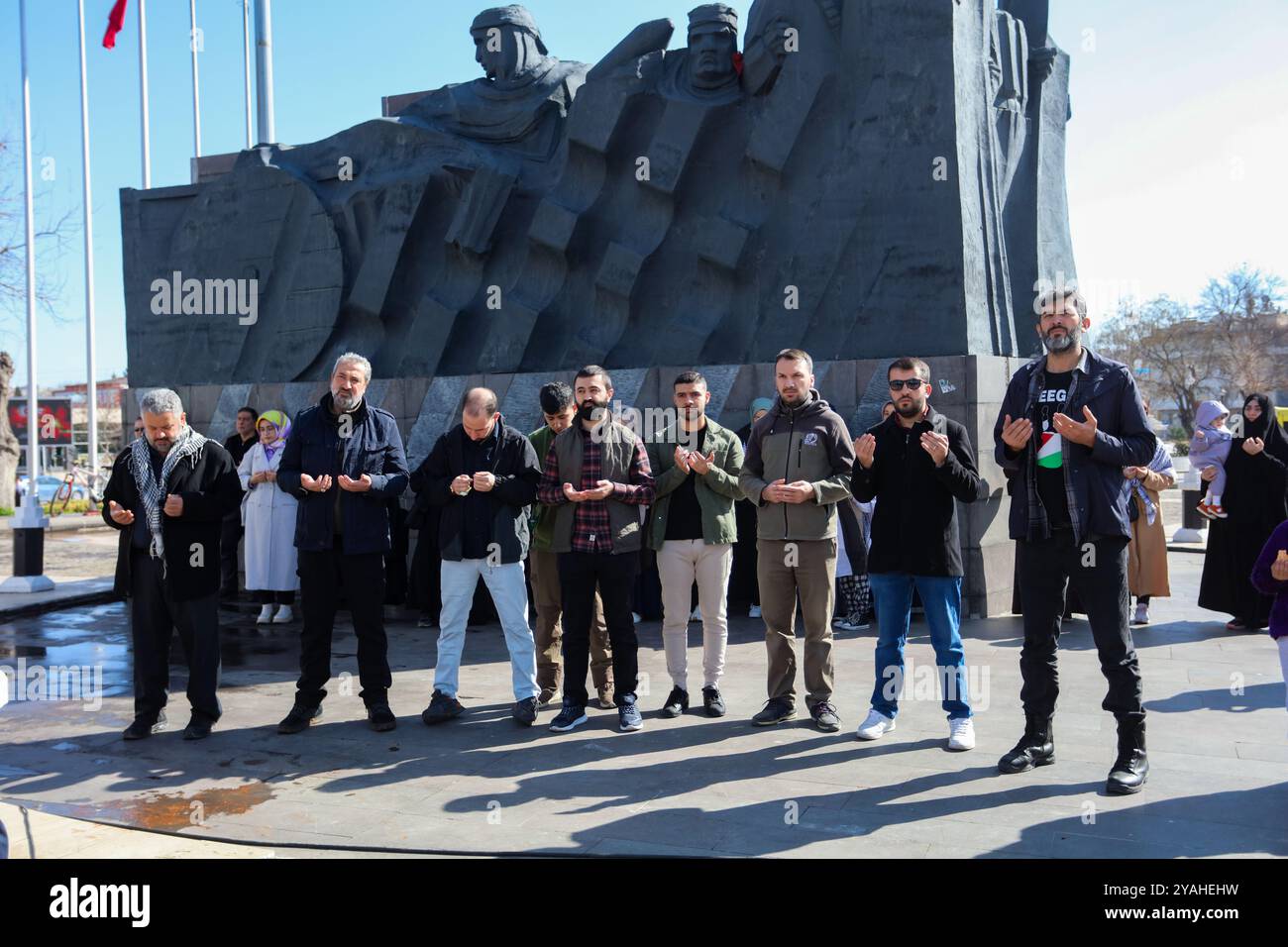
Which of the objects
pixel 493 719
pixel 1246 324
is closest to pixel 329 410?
pixel 493 719

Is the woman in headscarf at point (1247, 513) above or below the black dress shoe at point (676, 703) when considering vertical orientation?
above

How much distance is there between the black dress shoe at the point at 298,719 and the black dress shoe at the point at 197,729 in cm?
36

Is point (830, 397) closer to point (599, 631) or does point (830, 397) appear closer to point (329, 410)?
point (599, 631)

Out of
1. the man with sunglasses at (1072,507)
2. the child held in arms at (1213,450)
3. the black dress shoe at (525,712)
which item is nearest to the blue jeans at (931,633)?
the man with sunglasses at (1072,507)

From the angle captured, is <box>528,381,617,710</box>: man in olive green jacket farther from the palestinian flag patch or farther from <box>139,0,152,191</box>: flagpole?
<box>139,0,152,191</box>: flagpole

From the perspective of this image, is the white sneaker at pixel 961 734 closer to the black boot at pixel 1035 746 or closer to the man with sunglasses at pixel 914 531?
the man with sunglasses at pixel 914 531

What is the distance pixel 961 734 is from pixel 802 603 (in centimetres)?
102

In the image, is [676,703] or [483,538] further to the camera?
[676,703]

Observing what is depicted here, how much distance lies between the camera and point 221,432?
38.6 ft

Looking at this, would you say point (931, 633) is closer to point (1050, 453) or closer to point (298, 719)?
point (1050, 453)

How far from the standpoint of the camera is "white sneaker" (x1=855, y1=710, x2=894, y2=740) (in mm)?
5496

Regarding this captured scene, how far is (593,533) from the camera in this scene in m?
5.86

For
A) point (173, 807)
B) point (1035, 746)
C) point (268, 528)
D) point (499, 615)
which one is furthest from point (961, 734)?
point (268, 528)

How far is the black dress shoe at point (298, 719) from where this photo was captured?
19.3 feet
